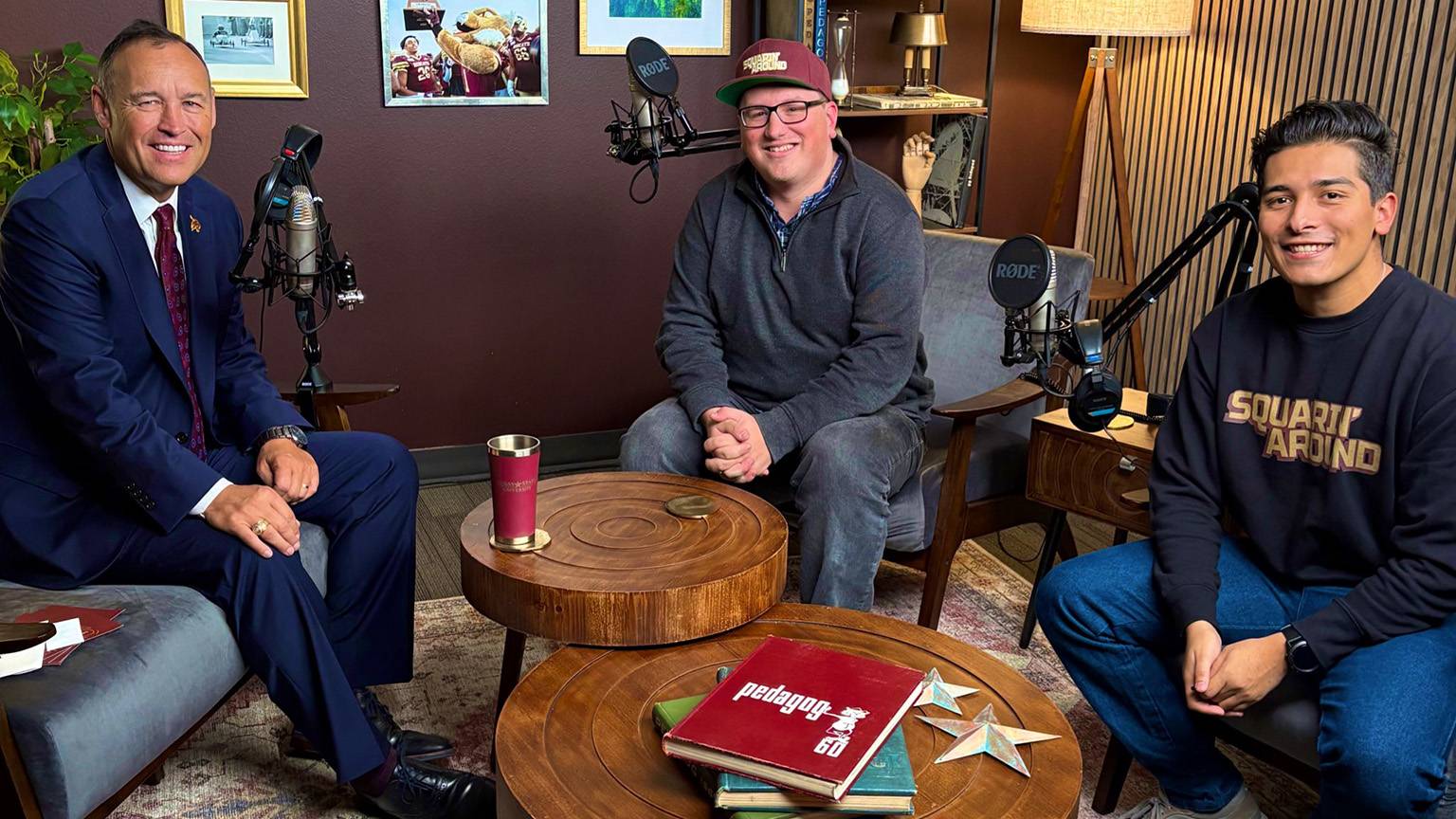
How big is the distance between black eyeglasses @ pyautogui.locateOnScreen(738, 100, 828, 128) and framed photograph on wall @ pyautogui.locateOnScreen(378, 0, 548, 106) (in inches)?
52.9

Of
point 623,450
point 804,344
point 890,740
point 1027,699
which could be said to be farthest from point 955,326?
point 890,740

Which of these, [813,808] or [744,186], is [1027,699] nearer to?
[813,808]

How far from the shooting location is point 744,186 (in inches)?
112

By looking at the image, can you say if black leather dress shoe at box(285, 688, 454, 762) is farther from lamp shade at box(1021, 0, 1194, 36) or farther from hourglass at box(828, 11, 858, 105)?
lamp shade at box(1021, 0, 1194, 36)

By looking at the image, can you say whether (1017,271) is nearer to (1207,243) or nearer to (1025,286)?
(1025,286)

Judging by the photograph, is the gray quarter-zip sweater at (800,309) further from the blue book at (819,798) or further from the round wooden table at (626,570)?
the blue book at (819,798)

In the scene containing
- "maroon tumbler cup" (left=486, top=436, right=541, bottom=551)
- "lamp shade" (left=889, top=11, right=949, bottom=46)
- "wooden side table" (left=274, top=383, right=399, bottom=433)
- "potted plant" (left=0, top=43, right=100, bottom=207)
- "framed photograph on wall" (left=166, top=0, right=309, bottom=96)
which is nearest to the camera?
"maroon tumbler cup" (left=486, top=436, right=541, bottom=551)

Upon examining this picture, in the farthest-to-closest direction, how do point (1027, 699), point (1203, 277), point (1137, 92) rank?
point (1137, 92) → point (1203, 277) → point (1027, 699)

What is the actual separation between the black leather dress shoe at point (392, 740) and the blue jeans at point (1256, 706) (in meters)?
1.16

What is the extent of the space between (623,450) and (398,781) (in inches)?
34.9

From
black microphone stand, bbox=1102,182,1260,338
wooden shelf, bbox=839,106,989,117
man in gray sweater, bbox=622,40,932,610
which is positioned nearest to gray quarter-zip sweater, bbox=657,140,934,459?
man in gray sweater, bbox=622,40,932,610

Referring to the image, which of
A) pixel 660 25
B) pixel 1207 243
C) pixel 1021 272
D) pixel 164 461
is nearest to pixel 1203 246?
pixel 1207 243

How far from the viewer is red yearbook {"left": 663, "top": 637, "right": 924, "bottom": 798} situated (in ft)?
4.58

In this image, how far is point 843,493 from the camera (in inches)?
101
